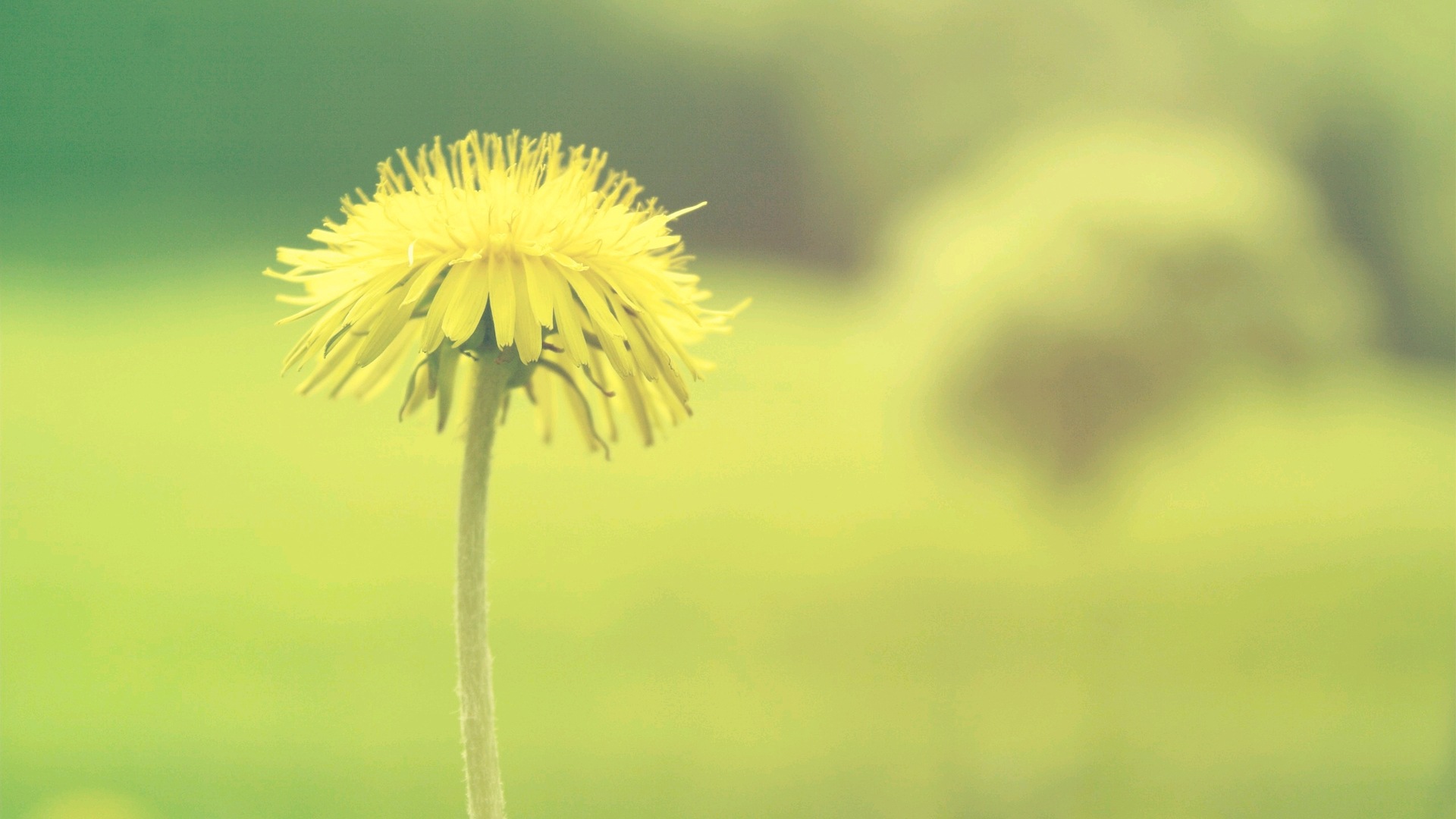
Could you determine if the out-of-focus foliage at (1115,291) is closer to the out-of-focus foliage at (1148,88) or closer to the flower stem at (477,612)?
the out-of-focus foliage at (1148,88)

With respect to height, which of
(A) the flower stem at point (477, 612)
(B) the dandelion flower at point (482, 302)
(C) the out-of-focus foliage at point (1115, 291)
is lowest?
(A) the flower stem at point (477, 612)

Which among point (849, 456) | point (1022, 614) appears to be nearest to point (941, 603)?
point (1022, 614)

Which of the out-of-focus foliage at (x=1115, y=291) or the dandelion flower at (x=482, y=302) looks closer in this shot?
the dandelion flower at (x=482, y=302)

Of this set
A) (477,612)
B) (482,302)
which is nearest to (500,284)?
(482,302)

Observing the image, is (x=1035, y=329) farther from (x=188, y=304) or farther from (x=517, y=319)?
(x=188, y=304)

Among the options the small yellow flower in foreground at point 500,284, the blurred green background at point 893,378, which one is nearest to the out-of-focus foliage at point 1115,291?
the blurred green background at point 893,378

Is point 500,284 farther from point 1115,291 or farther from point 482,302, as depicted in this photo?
point 1115,291

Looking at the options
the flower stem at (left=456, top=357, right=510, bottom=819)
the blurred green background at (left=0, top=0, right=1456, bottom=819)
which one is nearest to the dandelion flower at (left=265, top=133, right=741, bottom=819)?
the flower stem at (left=456, top=357, right=510, bottom=819)
